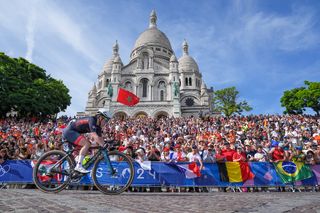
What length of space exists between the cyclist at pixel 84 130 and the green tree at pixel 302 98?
50.6m

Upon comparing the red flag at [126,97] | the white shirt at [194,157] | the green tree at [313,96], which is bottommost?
the white shirt at [194,157]

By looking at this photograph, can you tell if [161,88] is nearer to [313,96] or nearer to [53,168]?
[313,96]

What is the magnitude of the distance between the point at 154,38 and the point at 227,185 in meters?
65.0

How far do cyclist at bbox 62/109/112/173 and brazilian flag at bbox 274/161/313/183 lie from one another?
6617 millimetres

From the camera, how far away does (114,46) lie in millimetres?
70062

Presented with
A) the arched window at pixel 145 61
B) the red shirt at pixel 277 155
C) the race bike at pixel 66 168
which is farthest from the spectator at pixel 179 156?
the arched window at pixel 145 61

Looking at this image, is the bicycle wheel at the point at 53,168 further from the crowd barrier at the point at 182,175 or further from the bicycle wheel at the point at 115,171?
the crowd barrier at the point at 182,175

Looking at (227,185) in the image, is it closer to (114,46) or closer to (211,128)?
(211,128)

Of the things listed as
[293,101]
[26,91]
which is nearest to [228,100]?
[293,101]

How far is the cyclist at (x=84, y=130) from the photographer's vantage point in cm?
528

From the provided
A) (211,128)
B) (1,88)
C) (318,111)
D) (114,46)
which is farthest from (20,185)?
(114,46)

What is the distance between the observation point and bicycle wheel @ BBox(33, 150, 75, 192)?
5398 millimetres

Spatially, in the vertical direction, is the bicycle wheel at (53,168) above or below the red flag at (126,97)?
below

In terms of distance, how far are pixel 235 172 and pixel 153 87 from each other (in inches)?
1810
